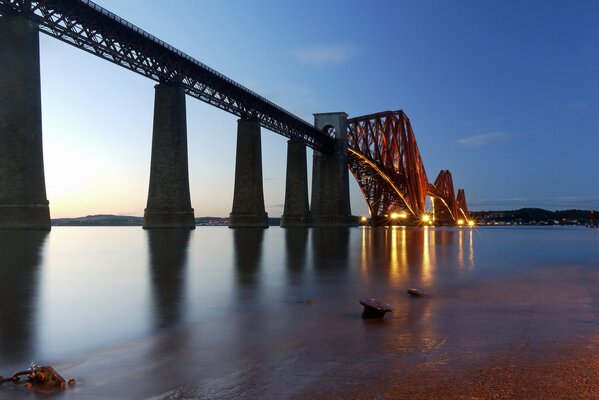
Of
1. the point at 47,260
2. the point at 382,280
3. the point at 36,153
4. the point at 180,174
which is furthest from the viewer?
the point at 180,174

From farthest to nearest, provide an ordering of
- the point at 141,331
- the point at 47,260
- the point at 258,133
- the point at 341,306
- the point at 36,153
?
the point at 258,133 → the point at 36,153 → the point at 47,260 → the point at 341,306 → the point at 141,331

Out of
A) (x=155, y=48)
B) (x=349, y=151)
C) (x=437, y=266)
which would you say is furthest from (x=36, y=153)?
(x=349, y=151)

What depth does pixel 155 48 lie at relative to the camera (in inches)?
1876

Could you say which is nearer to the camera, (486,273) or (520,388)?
(520,388)

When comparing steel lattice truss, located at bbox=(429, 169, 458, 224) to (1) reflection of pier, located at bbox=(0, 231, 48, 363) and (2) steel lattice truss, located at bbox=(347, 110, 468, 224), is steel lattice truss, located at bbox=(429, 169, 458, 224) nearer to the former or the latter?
(2) steel lattice truss, located at bbox=(347, 110, 468, 224)

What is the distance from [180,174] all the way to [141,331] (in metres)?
41.6

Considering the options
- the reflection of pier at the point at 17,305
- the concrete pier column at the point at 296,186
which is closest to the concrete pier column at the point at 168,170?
the reflection of pier at the point at 17,305

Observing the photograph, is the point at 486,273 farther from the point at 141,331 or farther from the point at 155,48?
the point at 155,48

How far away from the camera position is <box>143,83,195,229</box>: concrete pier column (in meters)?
47.0

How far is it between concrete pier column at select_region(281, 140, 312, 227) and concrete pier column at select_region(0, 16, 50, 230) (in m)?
46.3

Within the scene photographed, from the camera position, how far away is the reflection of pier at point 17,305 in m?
5.99

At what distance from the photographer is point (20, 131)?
1344 inches

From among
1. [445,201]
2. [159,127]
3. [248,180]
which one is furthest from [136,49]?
[445,201]

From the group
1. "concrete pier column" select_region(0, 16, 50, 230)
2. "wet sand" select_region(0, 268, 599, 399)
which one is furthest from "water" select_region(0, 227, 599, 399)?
"concrete pier column" select_region(0, 16, 50, 230)
